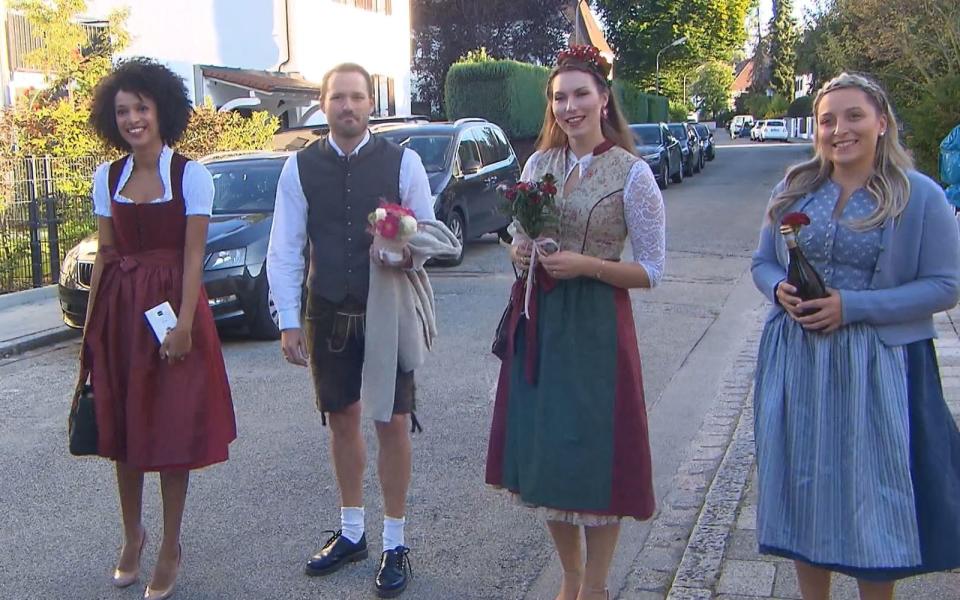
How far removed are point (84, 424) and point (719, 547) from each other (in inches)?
101

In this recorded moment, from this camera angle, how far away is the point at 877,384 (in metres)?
2.90

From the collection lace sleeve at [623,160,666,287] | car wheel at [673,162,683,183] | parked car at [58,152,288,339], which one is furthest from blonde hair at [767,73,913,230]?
car wheel at [673,162,683,183]

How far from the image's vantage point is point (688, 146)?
99.9 feet

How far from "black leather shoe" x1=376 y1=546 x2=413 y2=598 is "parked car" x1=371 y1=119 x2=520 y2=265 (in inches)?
340

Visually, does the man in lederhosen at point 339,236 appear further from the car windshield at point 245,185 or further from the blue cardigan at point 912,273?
the car windshield at point 245,185

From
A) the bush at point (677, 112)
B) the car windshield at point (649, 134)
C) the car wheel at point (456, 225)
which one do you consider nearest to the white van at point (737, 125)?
the bush at point (677, 112)

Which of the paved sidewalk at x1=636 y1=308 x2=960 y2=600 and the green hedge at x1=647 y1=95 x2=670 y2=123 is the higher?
the green hedge at x1=647 y1=95 x2=670 y2=123

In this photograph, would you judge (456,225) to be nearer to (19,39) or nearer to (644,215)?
(644,215)

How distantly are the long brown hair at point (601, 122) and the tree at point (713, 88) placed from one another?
305 ft

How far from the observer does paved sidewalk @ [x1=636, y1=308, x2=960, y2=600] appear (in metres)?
3.81

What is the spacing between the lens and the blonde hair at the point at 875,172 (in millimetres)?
2926

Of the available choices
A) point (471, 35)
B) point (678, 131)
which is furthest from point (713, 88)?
point (678, 131)

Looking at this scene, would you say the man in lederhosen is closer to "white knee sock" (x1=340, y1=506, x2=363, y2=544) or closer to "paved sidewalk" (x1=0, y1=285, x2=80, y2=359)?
"white knee sock" (x1=340, y1=506, x2=363, y2=544)

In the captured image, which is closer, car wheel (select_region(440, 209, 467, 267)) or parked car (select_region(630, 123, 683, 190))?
car wheel (select_region(440, 209, 467, 267))
